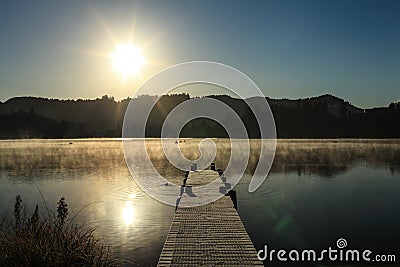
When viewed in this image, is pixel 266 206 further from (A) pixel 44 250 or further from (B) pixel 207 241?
(A) pixel 44 250

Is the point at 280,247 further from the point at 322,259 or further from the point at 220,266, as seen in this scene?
the point at 220,266

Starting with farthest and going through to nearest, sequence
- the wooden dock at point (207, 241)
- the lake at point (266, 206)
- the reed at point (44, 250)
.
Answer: the lake at point (266, 206) < the wooden dock at point (207, 241) < the reed at point (44, 250)

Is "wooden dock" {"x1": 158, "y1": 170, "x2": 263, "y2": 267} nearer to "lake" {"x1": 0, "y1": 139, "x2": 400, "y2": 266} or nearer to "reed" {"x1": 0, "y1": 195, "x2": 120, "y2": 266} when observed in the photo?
"reed" {"x1": 0, "y1": 195, "x2": 120, "y2": 266}

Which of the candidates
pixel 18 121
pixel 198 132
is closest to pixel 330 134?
pixel 198 132

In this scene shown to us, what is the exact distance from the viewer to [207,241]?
10.2 meters

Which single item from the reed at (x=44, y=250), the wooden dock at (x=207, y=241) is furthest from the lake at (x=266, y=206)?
the reed at (x=44, y=250)

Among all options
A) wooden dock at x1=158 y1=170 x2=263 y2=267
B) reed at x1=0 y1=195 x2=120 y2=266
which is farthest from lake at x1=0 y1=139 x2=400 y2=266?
reed at x1=0 y1=195 x2=120 y2=266

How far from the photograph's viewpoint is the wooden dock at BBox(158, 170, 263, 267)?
28.5 feet

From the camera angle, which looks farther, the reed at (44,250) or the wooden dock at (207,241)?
the wooden dock at (207,241)

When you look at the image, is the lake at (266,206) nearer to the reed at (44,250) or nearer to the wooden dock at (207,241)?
the wooden dock at (207,241)

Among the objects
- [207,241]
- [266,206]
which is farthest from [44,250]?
[266,206]

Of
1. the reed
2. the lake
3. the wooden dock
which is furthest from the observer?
the lake

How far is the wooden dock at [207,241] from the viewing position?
8.68 metres

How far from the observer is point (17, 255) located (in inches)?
307
